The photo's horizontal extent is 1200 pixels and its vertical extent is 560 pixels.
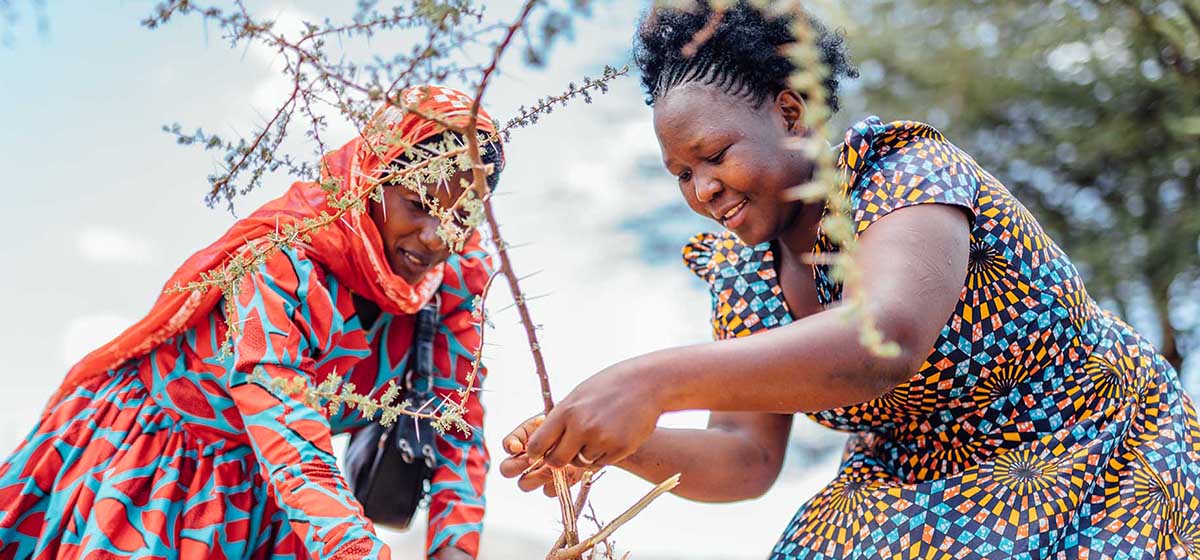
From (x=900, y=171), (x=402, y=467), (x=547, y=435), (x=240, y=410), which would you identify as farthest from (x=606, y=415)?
(x=402, y=467)

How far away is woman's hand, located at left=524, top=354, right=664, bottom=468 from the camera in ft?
4.44

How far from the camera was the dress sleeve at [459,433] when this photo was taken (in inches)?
103

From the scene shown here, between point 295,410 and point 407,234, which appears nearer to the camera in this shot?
point 295,410

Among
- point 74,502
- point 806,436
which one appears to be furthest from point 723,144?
point 806,436

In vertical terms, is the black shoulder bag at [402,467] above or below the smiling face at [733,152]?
below

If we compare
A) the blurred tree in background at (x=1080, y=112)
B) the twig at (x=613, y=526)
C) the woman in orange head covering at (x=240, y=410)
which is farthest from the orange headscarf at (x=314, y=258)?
the blurred tree in background at (x=1080, y=112)

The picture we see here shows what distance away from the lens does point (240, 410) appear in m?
2.23

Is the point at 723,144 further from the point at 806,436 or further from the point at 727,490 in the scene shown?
the point at 806,436

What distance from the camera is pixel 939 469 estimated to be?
6.89 ft

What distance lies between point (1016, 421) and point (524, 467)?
859 mm

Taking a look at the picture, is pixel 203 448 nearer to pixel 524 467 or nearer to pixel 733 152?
pixel 524 467

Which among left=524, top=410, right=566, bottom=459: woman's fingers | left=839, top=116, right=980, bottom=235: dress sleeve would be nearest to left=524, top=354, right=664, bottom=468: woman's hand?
left=524, top=410, right=566, bottom=459: woman's fingers

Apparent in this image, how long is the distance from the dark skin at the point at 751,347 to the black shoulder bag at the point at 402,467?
68 centimetres

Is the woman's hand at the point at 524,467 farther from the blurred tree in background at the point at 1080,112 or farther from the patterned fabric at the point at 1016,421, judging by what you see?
the blurred tree in background at the point at 1080,112
